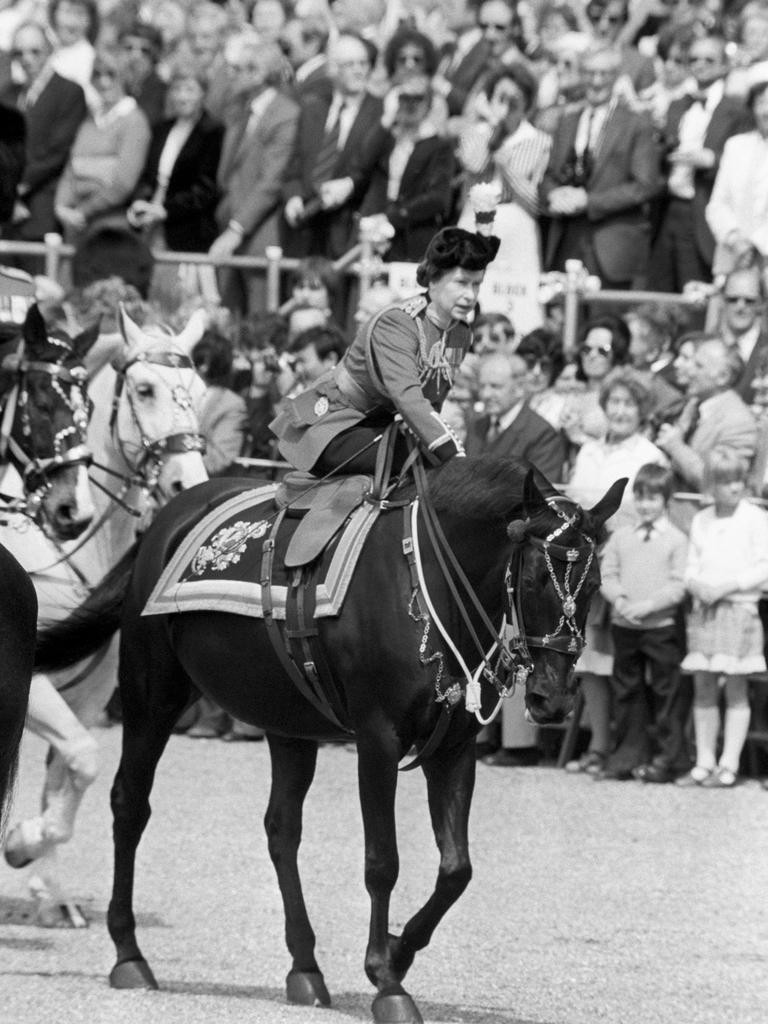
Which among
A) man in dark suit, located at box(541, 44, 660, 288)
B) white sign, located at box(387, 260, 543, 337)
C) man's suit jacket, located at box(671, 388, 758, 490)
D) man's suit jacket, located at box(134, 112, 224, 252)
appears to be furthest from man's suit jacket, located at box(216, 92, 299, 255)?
man's suit jacket, located at box(671, 388, 758, 490)

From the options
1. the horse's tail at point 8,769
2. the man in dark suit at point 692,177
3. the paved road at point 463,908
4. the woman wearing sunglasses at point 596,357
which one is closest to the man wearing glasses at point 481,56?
the man in dark suit at point 692,177

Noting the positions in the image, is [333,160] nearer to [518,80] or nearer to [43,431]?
[518,80]

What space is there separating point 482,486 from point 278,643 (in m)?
1.00

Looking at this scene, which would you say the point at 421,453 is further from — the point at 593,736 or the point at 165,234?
the point at 165,234

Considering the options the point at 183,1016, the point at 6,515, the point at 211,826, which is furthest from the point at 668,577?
the point at 183,1016

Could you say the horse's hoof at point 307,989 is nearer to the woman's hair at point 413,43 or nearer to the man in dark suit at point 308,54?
the woman's hair at point 413,43

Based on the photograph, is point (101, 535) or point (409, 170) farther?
point (409, 170)

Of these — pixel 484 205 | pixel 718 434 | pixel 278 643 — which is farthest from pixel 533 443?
pixel 278 643

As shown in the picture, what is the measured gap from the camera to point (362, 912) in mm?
9125

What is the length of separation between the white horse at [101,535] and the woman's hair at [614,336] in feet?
11.7

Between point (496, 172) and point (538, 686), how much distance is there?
804cm

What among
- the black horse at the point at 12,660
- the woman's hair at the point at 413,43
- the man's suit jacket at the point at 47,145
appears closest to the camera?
the black horse at the point at 12,660

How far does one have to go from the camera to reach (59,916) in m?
8.96

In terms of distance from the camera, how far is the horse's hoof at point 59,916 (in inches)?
351
